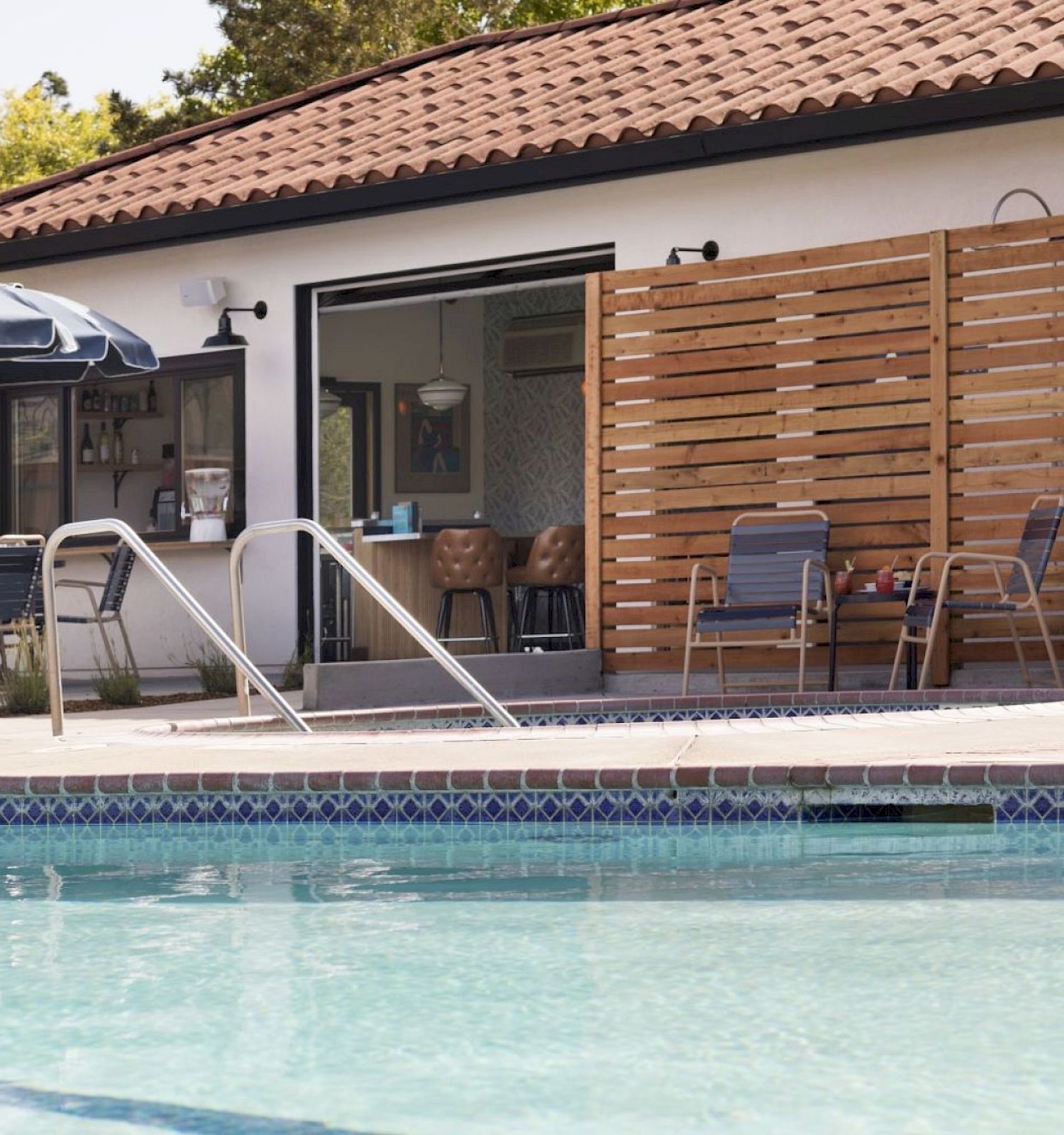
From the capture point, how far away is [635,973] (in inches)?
147

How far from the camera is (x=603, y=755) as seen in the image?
17.2ft

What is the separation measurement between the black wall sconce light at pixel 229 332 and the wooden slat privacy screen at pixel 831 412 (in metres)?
2.96

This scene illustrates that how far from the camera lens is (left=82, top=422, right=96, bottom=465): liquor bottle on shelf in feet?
43.6

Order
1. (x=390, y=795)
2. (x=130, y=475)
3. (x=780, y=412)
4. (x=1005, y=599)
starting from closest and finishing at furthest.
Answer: (x=390, y=795)
(x=1005, y=599)
(x=780, y=412)
(x=130, y=475)

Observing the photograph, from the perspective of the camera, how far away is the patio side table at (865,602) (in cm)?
859

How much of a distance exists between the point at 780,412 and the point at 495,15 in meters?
23.6

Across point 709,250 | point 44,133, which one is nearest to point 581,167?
point 709,250

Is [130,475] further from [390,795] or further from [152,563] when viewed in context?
[390,795]

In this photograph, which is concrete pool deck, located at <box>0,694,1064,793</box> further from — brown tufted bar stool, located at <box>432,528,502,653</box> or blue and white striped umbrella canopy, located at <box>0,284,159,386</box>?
brown tufted bar stool, located at <box>432,528,502,653</box>

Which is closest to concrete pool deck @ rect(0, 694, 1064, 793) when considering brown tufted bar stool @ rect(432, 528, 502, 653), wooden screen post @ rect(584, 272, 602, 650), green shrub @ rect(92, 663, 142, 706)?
green shrub @ rect(92, 663, 142, 706)

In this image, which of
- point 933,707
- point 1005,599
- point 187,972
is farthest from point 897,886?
point 1005,599

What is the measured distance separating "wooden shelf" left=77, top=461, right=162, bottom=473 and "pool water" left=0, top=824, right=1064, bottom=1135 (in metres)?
8.15

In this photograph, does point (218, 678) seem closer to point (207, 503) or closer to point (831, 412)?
point (207, 503)

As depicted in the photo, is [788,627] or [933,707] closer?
[933,707]
